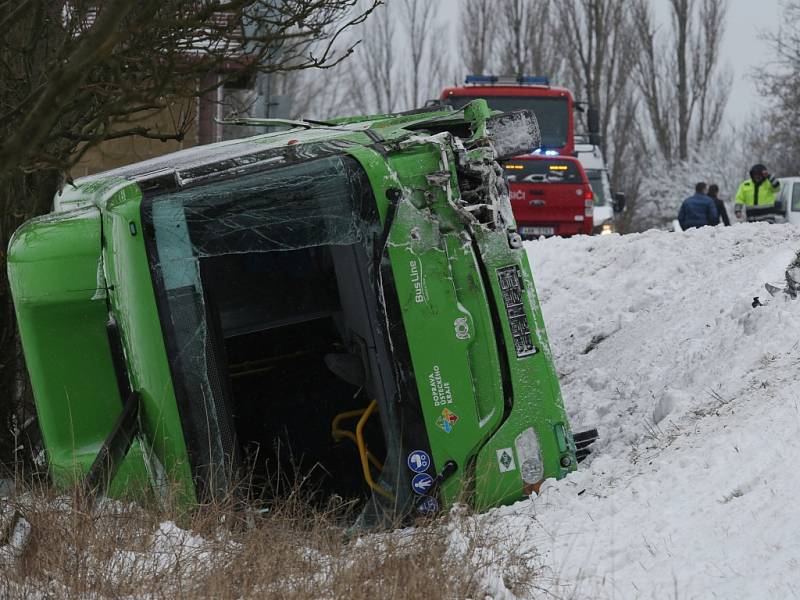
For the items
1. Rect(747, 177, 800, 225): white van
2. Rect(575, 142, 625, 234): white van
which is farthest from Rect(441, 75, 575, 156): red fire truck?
Rect(747, 177, 800, 225): white van

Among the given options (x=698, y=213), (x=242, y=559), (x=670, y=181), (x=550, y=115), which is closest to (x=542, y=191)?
(x=550, y=115)

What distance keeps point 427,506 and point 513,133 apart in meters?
1.91

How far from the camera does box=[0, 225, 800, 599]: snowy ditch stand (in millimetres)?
4172

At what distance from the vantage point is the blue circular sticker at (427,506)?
540cm

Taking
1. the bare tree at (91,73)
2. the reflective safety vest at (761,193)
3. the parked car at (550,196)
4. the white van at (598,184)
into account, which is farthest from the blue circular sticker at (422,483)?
the white van at (598,184)

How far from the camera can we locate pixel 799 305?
22.5ft

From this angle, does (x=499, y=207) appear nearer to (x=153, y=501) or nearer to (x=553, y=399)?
(x=553, y=399)

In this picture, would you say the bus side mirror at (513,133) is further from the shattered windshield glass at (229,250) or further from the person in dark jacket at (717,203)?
the person in dark jacket at (717,203)

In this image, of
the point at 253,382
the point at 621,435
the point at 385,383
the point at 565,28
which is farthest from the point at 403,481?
the point at 565,28

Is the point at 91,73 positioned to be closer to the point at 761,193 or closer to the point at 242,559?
the point at 242,559

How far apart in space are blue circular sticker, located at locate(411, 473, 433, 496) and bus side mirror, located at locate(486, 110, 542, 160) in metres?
1.60

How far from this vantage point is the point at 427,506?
5.42m

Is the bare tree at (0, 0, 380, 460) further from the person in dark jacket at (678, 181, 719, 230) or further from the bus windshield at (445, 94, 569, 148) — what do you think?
the bus windshield at (445, 94, 569, 148)

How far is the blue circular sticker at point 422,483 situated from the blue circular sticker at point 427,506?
0.11 feet
